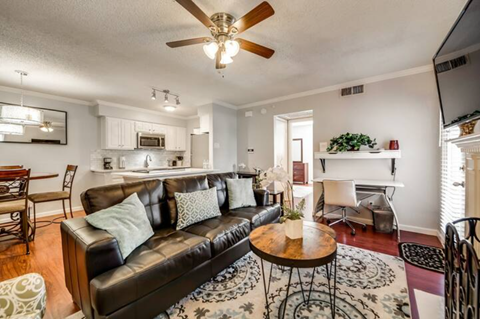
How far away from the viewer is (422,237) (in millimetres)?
2979

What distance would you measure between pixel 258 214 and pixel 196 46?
2207 mm

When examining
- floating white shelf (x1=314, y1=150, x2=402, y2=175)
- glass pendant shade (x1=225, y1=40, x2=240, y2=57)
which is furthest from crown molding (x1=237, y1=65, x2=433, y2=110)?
glass pendant shade (x1=225, y1=40, x2=240, y2=57)

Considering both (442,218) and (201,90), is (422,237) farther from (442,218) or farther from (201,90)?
(201,90)

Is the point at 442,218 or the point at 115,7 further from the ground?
the point at 115,7

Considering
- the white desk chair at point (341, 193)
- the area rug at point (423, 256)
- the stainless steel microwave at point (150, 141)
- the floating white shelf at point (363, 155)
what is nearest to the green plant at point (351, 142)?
the floating white shelf at point (363, 155)

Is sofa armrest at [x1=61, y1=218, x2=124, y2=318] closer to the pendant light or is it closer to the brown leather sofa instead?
the brown leather sofa

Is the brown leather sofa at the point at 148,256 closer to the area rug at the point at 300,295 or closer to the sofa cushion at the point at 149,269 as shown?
the sofa cushion at the point at 149,269

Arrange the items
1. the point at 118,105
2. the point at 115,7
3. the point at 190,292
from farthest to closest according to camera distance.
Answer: the point at 118,105 < the point at 115,7 < the point at 190,292

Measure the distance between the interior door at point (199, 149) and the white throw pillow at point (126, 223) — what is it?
3.15m

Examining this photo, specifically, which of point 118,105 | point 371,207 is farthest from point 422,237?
point 118,105

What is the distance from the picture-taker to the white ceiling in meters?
1.86

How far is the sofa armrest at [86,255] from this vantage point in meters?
1.31

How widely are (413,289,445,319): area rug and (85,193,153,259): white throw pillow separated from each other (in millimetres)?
2271

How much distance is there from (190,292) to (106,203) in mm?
1087
